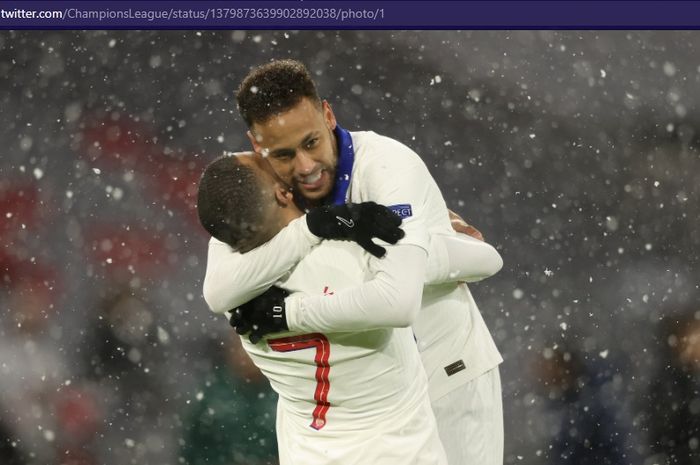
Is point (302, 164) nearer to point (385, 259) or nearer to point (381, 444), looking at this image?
point (385, 259)

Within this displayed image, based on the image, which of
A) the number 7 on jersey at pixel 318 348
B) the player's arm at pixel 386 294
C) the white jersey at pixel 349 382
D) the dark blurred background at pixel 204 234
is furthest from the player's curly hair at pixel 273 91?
the dark blurred background at pixel 204 234

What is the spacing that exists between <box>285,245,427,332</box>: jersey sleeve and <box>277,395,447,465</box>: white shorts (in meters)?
0.31

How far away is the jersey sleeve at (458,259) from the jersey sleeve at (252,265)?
0.49 m

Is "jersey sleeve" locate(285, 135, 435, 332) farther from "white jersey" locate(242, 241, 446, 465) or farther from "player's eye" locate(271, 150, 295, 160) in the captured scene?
"player's eye" locate(271, 150, 295, 160)

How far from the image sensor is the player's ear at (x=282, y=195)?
7.70 feet

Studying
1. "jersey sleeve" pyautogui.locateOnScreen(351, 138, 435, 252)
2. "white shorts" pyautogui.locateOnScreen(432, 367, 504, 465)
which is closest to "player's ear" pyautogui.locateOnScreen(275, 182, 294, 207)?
"jersey sleeve" pyautogui.locateOnScreen(351, 138, 435, 252)

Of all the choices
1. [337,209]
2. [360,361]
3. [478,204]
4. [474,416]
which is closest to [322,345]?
[360,361]

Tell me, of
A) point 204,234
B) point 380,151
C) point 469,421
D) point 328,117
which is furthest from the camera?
point 204,234

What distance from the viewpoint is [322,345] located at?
2.46 metres

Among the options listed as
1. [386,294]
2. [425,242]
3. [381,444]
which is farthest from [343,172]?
[381,444]

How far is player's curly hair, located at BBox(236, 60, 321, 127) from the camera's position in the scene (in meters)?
2.61

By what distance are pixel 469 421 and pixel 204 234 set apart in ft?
8.46

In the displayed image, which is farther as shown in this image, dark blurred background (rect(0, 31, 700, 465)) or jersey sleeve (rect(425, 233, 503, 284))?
dark blurred background (rect(0, 31, 700, 465))

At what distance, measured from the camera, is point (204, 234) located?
5371 mm
